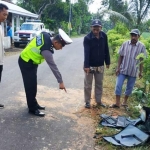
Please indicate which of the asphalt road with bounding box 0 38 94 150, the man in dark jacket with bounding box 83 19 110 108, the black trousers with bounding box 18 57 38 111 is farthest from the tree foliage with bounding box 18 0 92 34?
the black trousers with bounding box 18 57 38 111

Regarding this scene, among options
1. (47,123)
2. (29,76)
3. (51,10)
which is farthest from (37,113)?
(51,10)

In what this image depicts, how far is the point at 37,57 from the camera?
14.4ft

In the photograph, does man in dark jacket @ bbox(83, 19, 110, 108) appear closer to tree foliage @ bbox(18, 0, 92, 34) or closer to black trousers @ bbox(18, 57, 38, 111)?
black trousers @ bbox(18, 57, 38, 111)

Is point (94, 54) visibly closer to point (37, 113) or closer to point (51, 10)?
point (37, 113)

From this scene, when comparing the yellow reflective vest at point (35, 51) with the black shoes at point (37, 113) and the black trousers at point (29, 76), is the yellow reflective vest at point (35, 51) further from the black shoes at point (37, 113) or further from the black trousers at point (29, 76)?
the black shoes at point (37, 113)

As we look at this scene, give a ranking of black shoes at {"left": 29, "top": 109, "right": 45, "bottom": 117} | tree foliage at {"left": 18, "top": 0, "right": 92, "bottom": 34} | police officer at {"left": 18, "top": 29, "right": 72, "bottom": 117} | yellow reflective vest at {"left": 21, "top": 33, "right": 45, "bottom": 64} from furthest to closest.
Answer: tree foliage at {"left": 18, "top": 0, "right": 92, "bottom": 34} → black shoes at {"left": 29, "top": 109, "right": 45, "bottom": 117} → yellow reflective vest at {"left": 21, "top": 33, "right": 45, "bottom": 64} → police officer at {"left": 18, "top": 29, "right": 72, "bottom": 117}

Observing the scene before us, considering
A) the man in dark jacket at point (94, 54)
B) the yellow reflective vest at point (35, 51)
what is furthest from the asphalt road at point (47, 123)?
the yellow reflective vest at point (35, 51)

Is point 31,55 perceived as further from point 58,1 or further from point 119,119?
point 58,1

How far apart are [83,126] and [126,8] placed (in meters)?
16.5

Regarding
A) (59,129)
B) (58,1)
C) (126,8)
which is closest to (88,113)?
(59,129)

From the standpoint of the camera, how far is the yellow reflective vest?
168 inches

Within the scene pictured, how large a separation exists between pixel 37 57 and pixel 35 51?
0.13 m

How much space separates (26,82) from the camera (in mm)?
4535

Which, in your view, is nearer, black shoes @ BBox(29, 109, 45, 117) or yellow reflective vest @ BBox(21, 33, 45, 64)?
yellow reflective vest @ BBox(21, 33, 45, 64)
